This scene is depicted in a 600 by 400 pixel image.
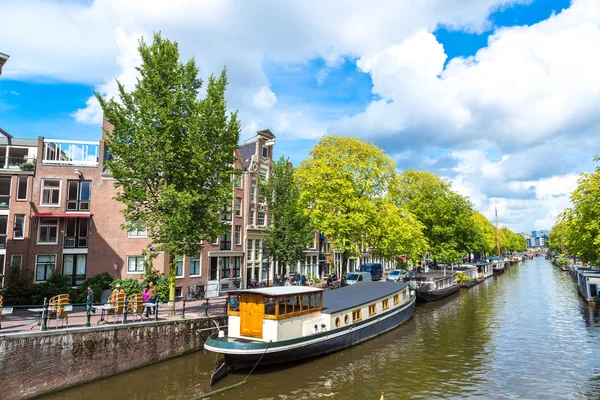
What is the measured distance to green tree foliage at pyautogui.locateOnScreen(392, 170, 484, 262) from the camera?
5669cm

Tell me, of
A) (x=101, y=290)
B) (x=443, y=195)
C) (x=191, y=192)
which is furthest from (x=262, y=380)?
(x=443, y=195)

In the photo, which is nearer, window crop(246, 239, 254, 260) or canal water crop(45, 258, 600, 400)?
canal water crop(45, 258, 600, 400)

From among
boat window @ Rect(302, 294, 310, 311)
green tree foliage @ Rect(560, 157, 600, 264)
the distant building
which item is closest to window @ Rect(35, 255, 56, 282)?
the distant building

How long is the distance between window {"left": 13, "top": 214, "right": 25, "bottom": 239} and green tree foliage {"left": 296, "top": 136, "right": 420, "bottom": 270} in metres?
23.6

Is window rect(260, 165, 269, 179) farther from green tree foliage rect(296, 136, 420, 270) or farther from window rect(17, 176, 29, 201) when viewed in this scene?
window rect(17, 176, 29, 201)

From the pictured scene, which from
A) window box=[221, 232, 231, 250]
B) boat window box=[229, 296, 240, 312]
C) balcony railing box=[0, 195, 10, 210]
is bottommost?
boat window box=[229, 296, 240, 312]

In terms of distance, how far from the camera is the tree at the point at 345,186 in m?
37.0

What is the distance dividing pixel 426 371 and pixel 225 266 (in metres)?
24.6

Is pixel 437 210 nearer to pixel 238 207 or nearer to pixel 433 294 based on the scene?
pixel 433 294

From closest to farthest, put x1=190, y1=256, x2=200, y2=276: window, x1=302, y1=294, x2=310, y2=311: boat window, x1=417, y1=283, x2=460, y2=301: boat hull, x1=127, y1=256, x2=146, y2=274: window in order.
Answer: x1=302, y1=294, x2=310, y2=311: boat window, x1=127, y1=256, x2=146, y2=274: window, x1=190, y1=256, x2=200, y2=276: window, x1=417, y1=283, x2=460, y2=301: boat hull

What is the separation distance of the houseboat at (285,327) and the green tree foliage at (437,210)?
112ft

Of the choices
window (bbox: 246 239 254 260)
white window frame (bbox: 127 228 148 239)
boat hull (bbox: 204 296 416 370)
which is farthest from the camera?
window (bbox: 246 239 254 260)

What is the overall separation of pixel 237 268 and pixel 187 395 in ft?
82.0

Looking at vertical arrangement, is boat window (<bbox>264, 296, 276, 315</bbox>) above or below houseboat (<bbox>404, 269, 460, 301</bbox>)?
above
